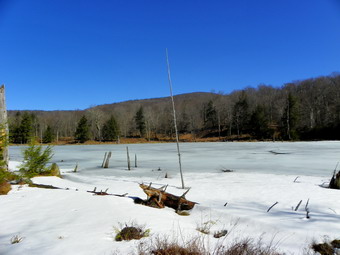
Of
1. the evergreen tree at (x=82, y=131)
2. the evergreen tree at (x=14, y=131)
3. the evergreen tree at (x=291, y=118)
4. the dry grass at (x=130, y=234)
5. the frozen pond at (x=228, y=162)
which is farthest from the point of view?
the evergreen tree at (x=82, y=131)

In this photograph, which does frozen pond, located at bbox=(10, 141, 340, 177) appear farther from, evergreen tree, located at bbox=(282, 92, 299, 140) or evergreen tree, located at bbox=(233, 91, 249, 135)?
evergreen tree, located at bbox=(233, 91, 249, 135)

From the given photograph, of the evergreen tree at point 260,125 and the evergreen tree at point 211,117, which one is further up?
the evergreen tree at point 211,117

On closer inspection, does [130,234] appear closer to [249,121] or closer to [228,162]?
[228,162]

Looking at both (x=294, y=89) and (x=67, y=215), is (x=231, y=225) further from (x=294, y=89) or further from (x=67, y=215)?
(x=294, y=89)

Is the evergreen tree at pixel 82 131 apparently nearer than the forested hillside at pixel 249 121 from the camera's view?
No

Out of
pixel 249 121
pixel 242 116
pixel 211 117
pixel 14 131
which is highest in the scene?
pixel 211 117

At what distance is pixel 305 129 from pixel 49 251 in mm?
59729

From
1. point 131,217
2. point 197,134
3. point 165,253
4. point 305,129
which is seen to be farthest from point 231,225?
point 197,134

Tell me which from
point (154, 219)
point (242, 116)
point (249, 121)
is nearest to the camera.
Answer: point (154, 219)

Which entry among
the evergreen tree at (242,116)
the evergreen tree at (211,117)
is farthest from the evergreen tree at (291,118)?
the evergreen tree at (211,117)

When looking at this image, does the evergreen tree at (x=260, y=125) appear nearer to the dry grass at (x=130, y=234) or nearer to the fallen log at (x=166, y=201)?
the fallen log at (x=166, y=201)

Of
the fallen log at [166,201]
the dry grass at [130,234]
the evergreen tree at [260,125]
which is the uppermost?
the evergreen tree at [260,125]

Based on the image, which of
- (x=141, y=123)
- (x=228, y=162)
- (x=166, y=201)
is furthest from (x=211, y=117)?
(x=166, y=201)

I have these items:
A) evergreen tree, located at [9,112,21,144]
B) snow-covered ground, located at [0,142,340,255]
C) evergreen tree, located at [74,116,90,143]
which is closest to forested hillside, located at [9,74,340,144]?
evergreen tree, located at [74,116,90,143]
